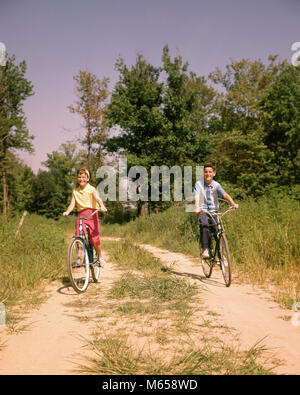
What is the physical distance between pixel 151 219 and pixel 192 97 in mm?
16017

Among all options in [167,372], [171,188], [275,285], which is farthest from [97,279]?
[171,188]

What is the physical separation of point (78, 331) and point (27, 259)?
3492 millimetres

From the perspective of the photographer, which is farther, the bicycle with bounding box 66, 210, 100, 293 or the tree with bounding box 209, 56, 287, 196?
A: the tree with bounding box 209, 56, 287, 196

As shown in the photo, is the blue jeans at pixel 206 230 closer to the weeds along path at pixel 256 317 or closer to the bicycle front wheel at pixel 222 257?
the bicycle front wheel at pixel 222 257

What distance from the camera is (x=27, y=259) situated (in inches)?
257

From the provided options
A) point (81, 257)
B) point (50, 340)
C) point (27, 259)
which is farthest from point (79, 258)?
point (50, 340)

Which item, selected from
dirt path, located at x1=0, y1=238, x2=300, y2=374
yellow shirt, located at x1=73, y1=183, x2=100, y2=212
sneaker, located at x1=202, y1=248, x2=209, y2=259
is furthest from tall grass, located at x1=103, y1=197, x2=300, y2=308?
yellow shirt, located at x1=73, y1=183, x2=100, y2=212

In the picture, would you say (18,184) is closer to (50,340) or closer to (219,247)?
(219,247)

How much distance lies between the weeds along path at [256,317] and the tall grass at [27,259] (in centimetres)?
289

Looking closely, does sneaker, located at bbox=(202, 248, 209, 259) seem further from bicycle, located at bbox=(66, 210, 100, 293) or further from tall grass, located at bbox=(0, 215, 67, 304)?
tall grass, located at bbox=(0, 215, 67, 304)

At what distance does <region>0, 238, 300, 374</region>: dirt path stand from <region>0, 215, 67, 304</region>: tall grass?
54cm

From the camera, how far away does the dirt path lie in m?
2.68

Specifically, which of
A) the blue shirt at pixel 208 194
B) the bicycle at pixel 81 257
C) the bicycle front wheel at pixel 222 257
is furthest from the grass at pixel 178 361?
the blue shirt at pixel 208 194

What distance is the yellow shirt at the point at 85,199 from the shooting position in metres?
5.90
